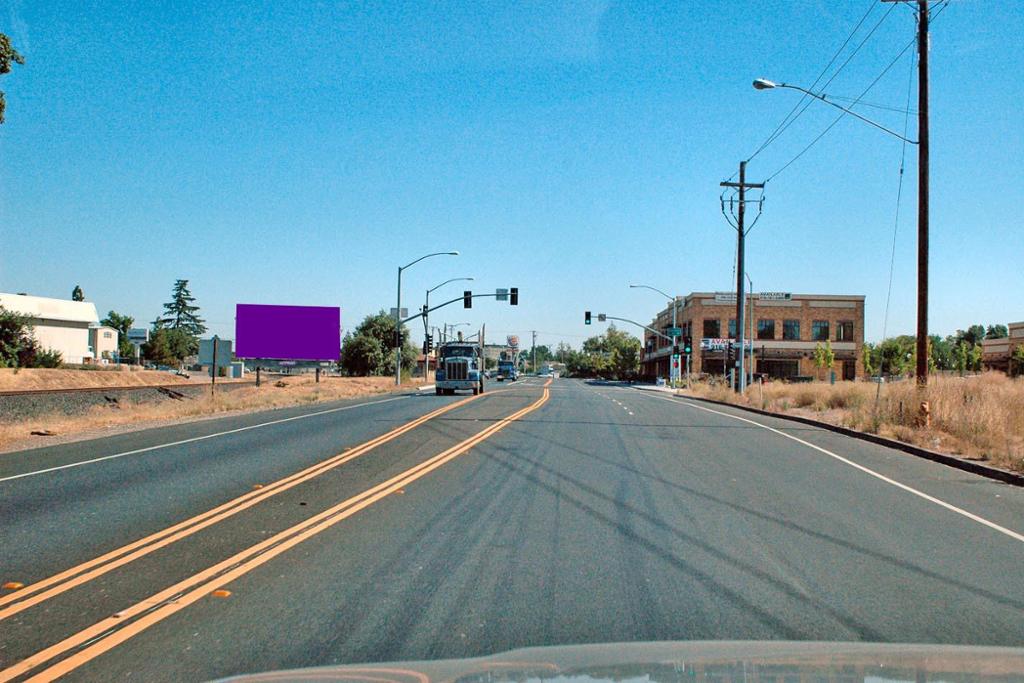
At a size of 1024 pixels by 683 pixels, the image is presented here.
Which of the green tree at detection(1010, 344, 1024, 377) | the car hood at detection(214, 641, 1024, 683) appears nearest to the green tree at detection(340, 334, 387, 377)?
the green tree at detection(1010, 344, 1024, 377)

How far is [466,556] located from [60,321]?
77.3 meters

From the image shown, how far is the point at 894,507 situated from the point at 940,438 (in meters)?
9.57

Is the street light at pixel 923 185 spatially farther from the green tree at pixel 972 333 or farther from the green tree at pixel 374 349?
the green tree at pixel 972 333

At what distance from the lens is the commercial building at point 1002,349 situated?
6788 cm

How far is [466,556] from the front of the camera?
25.1 ft

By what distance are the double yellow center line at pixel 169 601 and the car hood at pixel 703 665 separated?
4.67 feet

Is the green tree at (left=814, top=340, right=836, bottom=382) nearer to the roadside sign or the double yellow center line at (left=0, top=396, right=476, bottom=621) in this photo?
Answer: the roadside sign

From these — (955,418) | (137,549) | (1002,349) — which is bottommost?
(137,549)

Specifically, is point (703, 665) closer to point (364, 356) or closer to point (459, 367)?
point (459, 367)

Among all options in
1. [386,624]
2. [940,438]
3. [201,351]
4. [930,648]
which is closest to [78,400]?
[201,351]

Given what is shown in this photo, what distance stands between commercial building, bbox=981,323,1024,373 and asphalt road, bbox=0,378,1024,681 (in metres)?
61.8

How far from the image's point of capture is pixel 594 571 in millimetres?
7156

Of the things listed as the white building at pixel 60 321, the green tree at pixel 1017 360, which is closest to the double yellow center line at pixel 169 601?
the green tree at pixel 1017 360

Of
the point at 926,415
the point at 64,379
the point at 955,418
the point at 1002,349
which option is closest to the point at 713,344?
the point at 1002,349
